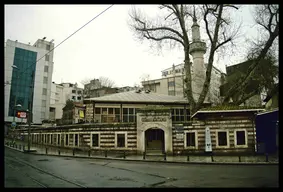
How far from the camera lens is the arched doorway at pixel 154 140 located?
79.0 feet

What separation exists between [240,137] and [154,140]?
29.0ft

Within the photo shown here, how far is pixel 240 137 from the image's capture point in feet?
70.3

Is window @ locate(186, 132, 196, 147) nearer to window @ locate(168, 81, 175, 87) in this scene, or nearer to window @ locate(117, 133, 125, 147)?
window @ locate(117, 133, 125, 147)

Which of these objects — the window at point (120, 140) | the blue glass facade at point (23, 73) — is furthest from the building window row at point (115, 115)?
the blue glass facade at point (23, 73)

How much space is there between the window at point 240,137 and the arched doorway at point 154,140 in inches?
294

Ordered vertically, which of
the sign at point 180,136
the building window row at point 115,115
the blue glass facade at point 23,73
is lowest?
the sign at point 180,136

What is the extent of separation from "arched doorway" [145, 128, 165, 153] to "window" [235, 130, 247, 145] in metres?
7.48

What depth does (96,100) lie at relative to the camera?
29.3 metres

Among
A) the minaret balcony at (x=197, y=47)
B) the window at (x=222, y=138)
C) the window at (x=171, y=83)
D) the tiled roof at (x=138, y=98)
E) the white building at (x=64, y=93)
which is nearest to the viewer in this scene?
the window at (x=222, y=138)

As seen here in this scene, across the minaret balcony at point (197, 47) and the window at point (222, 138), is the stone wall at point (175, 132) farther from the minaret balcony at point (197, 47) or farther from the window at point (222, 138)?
the minaret balcony at point (197, 47)

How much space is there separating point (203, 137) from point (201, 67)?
20.0 meters

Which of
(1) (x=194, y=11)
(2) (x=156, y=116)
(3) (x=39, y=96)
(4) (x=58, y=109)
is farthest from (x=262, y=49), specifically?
(4) (x=58, y=109)

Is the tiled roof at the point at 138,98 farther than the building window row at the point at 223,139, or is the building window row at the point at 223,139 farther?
the tiled roof at the point at 138,98
